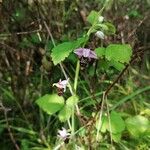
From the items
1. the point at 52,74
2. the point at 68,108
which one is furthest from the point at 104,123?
the point at 52,74

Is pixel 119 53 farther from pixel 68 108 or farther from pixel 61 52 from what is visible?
pixel 68 108

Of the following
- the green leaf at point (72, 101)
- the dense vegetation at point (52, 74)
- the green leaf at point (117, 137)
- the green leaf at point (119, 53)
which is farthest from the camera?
the dense vegetation at point (52, 74)

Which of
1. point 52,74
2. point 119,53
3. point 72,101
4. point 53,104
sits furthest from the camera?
point 52,74

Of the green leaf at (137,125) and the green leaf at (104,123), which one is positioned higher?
the green leaf at (104,123)

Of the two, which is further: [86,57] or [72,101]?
[72,101]

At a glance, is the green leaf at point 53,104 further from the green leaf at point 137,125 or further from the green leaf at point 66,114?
the green leaf at point 137,125

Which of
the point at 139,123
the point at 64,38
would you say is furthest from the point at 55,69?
the point at 139,123

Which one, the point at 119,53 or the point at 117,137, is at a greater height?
the point at 119,53

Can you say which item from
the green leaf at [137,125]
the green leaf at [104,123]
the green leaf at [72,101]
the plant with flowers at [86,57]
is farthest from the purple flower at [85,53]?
the green leaf at [137,125]
